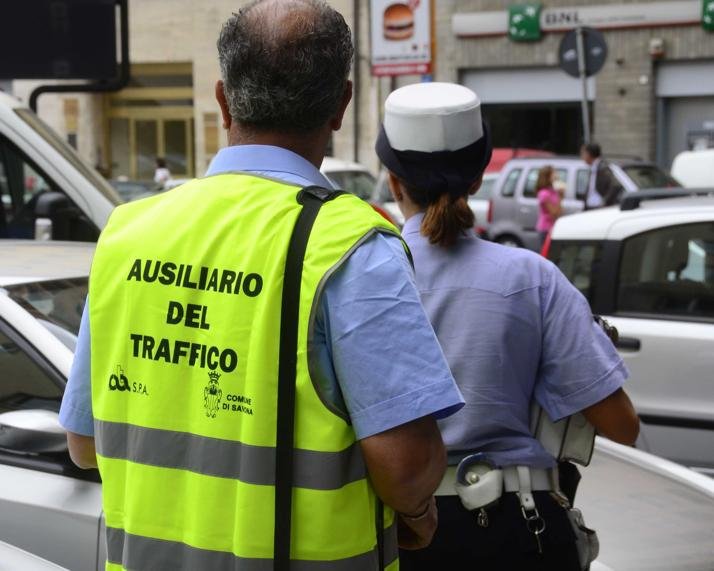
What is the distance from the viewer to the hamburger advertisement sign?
13633 millimetres

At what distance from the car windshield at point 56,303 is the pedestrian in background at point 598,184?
11830mm

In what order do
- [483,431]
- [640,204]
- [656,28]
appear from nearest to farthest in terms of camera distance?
[483,431]
[640,204]
[656,28]

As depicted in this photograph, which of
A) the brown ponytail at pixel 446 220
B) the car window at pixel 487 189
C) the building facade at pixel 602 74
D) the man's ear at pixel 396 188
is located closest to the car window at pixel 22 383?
the man's ear at pixel 396 188

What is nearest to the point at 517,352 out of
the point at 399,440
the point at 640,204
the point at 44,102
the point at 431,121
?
the point at 431,121

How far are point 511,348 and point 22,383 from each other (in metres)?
1.51

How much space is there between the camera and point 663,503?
3.66m

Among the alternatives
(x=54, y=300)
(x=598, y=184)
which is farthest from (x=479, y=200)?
(x=54, y=300)

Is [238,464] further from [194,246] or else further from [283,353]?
[194,246]

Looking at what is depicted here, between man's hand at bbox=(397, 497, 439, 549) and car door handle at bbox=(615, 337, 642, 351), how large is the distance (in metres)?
3.95

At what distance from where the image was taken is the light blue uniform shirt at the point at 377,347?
6.02 feet

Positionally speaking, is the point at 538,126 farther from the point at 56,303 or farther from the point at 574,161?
the point at 56,303

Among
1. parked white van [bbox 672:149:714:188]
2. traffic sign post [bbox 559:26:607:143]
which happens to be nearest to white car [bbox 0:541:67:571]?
traffic sign post [bbox 559:26:607:143]

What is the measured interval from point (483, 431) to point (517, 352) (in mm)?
171

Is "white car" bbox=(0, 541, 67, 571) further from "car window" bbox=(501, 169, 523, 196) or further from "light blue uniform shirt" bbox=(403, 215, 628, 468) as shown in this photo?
"car window" bbox=(501, 169, 523, 196)
